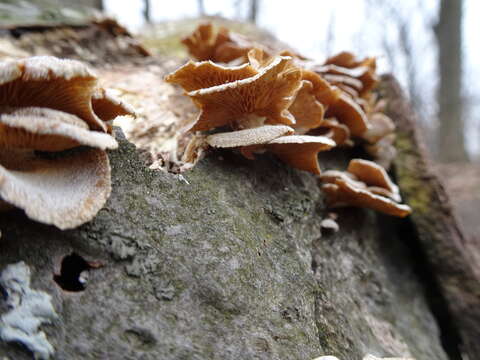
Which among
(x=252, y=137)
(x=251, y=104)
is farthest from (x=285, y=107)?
(x=252, y=137)

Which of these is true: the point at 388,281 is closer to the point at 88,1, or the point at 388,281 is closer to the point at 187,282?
the point at 187,282

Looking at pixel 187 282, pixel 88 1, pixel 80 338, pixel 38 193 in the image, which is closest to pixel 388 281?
pixel 187 282

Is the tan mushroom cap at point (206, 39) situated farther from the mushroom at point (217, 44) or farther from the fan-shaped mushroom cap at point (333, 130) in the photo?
the fan-shaped mushroom cap at point (333, 130)

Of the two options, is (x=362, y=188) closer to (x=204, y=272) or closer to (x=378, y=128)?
(x=378, y=128)

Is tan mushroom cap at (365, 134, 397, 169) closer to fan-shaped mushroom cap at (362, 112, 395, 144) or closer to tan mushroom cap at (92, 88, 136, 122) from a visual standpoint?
fan-shaped mushroom cap at (362, 112, 395, 144)

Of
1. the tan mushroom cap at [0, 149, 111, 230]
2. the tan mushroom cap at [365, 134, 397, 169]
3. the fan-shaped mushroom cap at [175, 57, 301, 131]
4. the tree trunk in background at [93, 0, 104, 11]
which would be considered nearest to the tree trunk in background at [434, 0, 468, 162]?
the tan mushroom cap at [365, 134, 397, 169]

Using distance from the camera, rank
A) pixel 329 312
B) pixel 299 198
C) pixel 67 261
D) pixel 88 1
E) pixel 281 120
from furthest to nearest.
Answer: pixel 88 1
pixel 299 198
pixel 281 120
pixel 329 312
pixel 67 261
